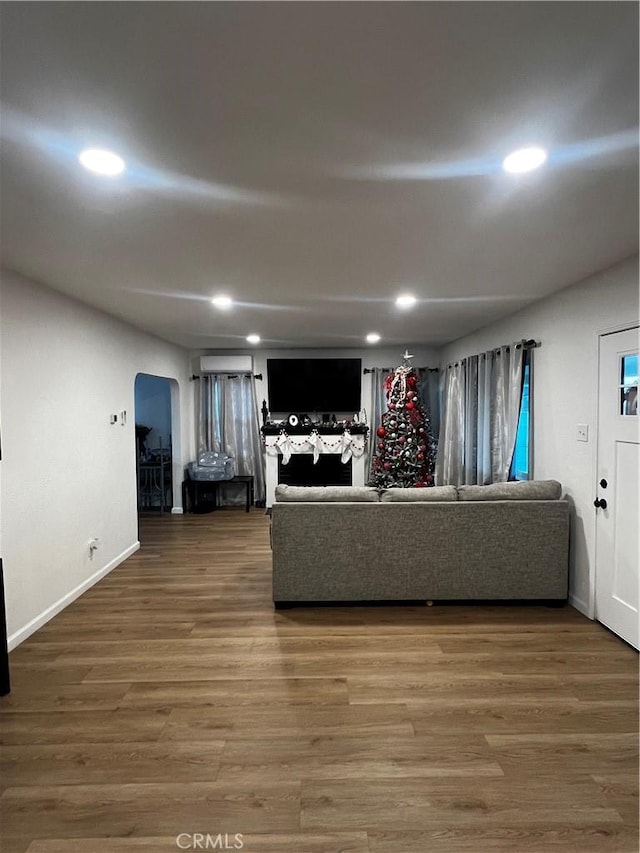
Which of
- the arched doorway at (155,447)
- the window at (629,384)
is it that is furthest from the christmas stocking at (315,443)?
the window at (629,384)

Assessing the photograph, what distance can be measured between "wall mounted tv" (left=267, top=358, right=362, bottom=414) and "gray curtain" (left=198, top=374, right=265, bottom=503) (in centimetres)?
43

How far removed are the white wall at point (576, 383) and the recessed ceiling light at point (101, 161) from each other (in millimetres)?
2956

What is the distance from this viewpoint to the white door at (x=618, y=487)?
2885mm

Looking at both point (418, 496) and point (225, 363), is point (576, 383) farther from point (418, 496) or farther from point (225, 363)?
point (225, 363)

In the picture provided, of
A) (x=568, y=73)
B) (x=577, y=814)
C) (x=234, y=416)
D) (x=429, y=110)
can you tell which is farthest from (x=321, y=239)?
(x=234, y=416)

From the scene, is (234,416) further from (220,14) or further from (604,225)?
(220,14)

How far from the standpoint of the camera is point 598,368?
3.22 metres

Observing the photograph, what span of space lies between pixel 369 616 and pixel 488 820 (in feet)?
5.63

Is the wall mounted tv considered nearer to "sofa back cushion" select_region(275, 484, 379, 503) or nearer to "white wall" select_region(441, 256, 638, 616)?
"white wall" select_region(441, 256, 638, 616)

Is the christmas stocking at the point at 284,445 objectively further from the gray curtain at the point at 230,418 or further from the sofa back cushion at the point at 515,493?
the sofa back cushion at the point at 515,493

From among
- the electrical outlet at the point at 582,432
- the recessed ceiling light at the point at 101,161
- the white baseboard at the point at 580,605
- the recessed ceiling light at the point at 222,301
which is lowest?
the white baseboard at the point at 580,605

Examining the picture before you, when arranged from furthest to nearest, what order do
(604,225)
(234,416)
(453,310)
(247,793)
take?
1. (234,416)
2. (453,310)
3. (604,225)
4. (247,793)

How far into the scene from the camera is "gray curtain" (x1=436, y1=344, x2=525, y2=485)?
4.43 m
